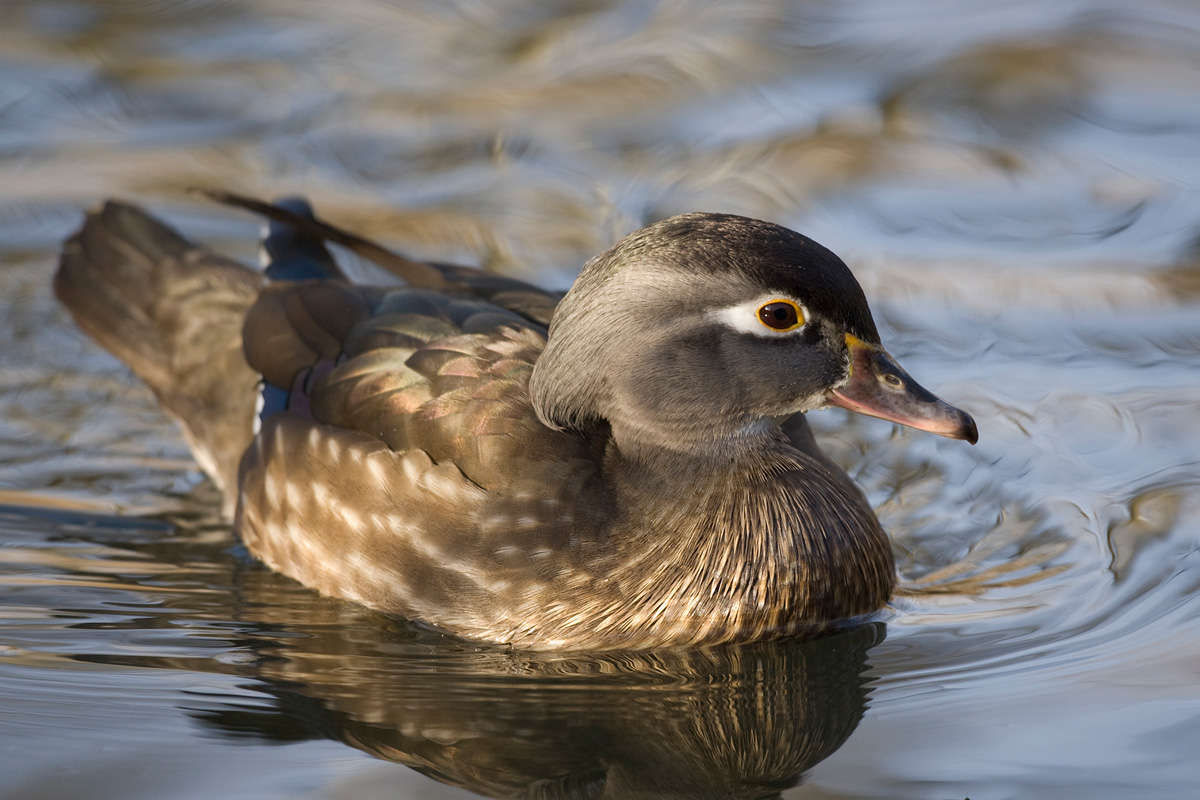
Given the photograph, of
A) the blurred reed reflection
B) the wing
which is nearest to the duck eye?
the wing

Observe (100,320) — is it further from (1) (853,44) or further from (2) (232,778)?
(1) (853,44)

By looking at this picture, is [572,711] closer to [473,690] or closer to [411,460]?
[473,690]

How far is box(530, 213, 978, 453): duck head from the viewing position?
14.8ft

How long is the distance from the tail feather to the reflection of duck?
4.58 feet

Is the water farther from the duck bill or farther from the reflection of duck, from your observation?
the duck bill

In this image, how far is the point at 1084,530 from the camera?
5504 millimetres

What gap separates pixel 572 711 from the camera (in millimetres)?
4371

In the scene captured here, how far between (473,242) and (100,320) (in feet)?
7.40

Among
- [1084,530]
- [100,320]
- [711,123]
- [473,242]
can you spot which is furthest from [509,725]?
[711,123]

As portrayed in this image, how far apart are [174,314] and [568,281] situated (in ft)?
7.13

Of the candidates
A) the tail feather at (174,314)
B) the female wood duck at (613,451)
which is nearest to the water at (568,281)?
the female wood duck at (613,451)

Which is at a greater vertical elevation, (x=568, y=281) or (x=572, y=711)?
(x=572, y=711)

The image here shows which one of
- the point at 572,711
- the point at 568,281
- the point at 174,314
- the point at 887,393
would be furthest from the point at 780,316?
the point at 568,281

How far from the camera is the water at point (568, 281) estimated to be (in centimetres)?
418
